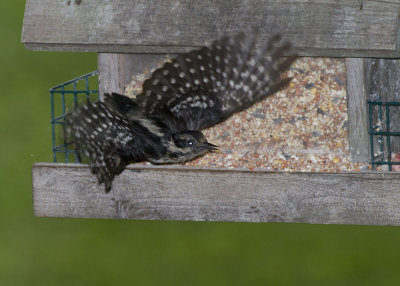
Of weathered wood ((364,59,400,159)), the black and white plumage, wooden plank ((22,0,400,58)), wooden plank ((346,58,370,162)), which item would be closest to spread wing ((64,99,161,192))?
the black and white plumage

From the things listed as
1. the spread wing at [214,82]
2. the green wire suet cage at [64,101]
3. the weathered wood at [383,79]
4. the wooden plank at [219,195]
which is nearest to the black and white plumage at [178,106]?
the spread wing at [214,82]

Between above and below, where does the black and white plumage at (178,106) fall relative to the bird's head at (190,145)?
above

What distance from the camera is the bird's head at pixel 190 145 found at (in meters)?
3.58

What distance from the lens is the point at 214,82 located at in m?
3.73

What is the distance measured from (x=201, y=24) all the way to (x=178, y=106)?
613 mm

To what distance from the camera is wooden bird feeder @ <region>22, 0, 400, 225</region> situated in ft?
10.7

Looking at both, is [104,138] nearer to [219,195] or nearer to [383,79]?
[219,195]

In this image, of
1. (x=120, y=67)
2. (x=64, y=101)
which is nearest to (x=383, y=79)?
(x=120, y=67)

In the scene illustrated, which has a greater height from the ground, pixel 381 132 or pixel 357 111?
pixel 357 111

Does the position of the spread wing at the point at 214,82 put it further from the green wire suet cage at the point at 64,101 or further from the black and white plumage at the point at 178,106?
the green wire suet cage at the point at 64,101

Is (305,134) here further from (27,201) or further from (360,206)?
(27,201)

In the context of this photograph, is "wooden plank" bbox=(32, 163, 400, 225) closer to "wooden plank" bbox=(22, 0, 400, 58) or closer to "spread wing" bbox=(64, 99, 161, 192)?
"spread wing" bbox=(64, 99, 161, 192)

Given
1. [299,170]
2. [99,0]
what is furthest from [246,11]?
[299,170]

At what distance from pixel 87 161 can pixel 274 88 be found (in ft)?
2.91
